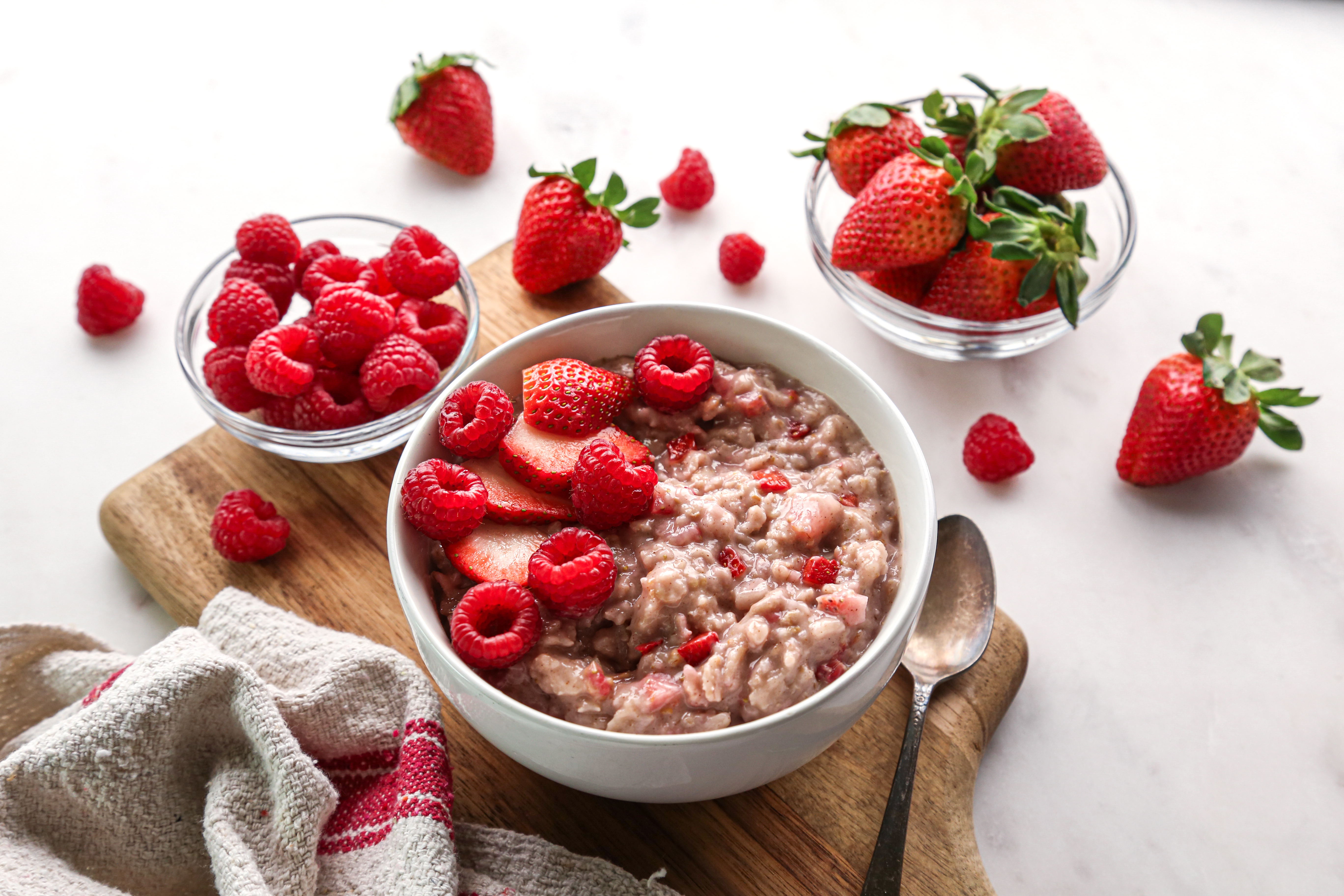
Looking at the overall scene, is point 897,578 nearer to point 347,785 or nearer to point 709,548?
point 709,548

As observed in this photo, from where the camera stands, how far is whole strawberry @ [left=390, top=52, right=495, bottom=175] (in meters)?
2.79

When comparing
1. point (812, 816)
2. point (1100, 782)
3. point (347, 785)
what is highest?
point (347, 785)

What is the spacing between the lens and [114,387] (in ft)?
8.61

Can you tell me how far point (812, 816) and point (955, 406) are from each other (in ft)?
3.63

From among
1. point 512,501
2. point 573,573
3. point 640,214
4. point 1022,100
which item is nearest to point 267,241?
point 640,214

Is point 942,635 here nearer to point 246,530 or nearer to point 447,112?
point 246,530

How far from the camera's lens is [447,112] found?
9.16ft

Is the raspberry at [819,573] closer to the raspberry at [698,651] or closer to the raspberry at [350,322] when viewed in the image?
the raspberry at [698,651]

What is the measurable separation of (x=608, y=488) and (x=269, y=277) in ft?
3.81

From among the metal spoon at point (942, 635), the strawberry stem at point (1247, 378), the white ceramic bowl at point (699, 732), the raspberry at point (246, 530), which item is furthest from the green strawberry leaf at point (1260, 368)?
the raspberry at point (246, 530)

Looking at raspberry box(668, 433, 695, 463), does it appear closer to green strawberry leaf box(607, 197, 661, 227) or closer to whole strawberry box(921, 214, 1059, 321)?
green strawberry leaf box(607, 197, 661, 227)

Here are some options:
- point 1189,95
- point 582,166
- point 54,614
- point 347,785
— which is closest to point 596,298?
point 582,166

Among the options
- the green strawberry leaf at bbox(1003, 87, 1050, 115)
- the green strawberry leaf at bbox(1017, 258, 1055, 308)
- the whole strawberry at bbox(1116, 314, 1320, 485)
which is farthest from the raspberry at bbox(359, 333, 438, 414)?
the whole strawberry at bbox(1116, 314, 1320, 485)

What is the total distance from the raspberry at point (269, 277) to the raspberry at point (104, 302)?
1.50ft
